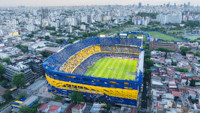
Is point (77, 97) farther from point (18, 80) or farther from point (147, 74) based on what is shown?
point (147, 74)

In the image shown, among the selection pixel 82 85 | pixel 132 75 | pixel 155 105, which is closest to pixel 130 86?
pixel 155 105

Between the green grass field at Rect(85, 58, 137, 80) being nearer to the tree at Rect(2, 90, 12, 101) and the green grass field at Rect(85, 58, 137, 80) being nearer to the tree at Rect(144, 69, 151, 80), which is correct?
the tree at Rect(144, 69, 151, 80)

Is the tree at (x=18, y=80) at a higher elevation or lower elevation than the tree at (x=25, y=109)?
higher

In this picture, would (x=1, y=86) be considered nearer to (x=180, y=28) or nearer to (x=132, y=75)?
(x=132, y=75)

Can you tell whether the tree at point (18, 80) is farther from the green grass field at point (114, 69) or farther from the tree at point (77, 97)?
the green grass field at point (114, 69)

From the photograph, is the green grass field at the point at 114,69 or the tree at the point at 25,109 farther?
the green grass field at the point at 114,69

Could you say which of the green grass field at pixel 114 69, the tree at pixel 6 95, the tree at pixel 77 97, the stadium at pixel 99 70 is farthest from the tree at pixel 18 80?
the green grass field at pixel 114 69

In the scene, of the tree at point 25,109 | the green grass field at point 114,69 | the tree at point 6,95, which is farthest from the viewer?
the green grass field at point 114,69
